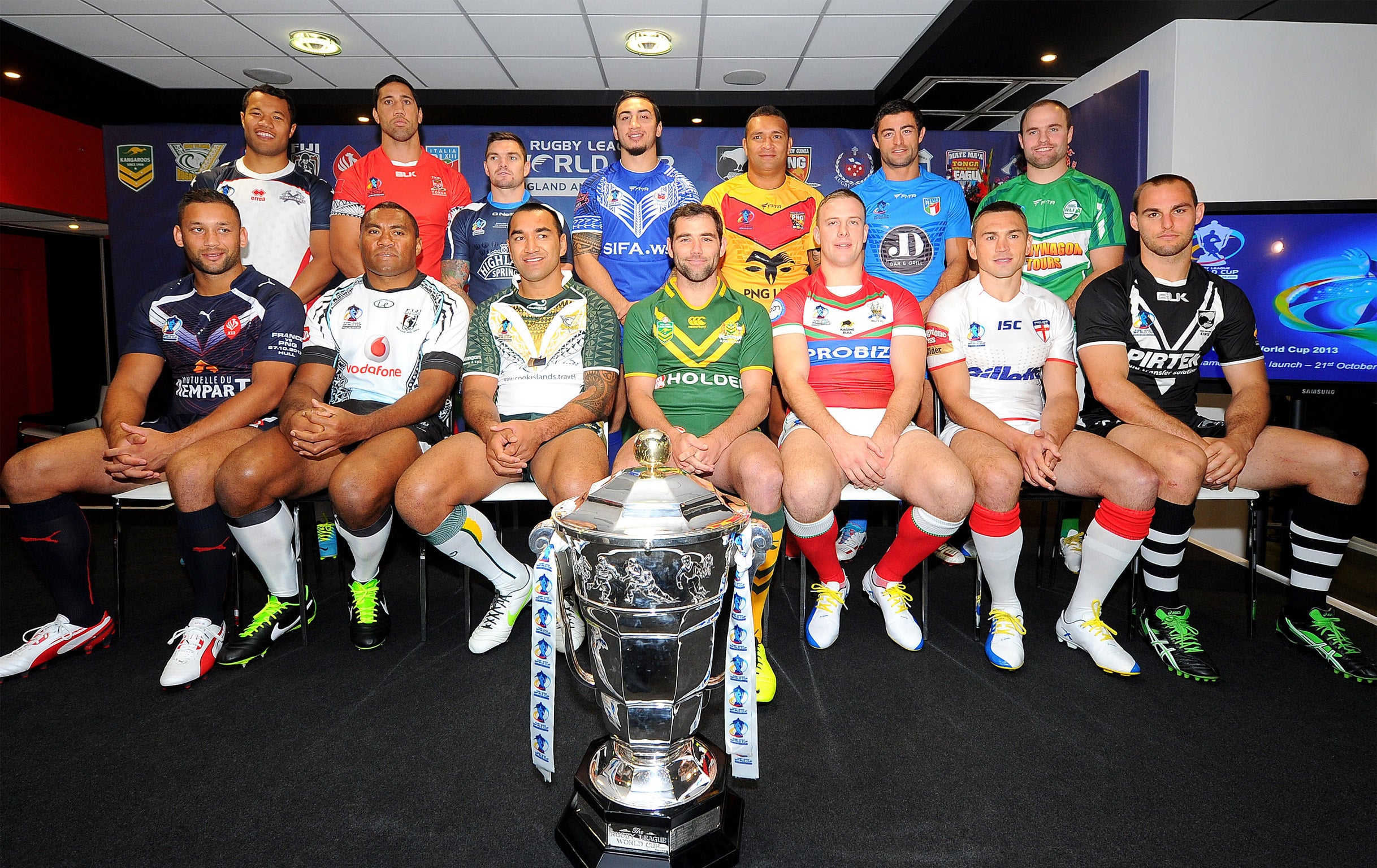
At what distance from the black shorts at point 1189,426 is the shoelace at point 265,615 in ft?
9.15

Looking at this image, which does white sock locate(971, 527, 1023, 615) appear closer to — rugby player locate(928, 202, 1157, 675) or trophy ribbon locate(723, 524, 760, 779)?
rugby player locate(928, 202, 1157, 675)

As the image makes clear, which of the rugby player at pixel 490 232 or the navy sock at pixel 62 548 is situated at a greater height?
the rugby player at pixel 490 232

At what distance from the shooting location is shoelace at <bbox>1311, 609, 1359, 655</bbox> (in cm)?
223

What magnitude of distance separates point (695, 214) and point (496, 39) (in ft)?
9.99

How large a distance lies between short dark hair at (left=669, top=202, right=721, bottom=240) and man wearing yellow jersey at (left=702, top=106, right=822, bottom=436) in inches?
24.0

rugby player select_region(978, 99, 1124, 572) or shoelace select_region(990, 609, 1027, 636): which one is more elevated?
rugby player select_region(978, 99, 1124, 572)

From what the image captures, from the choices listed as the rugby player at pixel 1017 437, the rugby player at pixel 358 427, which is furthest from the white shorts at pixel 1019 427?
the rugby player at pixel 358 427

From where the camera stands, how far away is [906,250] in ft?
10.3

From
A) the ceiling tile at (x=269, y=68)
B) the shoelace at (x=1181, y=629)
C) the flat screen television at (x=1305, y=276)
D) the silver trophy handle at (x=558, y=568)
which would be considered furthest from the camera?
the ceiling tile at (x=269, y=68)

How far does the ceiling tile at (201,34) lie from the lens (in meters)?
4.34

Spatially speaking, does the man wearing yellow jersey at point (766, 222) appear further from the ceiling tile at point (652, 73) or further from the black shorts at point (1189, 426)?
the ceiling tile at point (652, 73)

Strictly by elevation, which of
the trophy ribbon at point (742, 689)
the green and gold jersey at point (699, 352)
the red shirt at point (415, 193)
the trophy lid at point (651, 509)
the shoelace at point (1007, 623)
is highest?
the red shirt at point (415, 193)

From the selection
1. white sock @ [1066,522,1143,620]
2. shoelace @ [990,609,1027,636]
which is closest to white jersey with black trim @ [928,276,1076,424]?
white sock @ [1066,522,1143,620]

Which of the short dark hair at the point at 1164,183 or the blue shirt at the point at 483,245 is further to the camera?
the blue shirt at the point at 483,245
